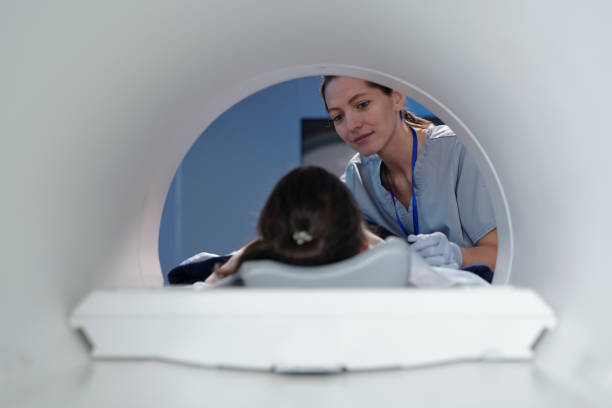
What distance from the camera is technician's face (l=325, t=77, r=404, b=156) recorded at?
190 cm

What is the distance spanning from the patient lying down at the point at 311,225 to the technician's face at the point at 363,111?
2.79 ft

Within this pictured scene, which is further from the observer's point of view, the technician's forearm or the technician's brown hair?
the technician's brown hair

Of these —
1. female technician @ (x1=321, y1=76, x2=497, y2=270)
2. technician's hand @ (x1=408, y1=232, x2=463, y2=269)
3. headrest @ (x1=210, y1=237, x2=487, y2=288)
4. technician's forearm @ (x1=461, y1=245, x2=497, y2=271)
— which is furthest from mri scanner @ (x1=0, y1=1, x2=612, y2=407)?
female technician @ (x1=321, y1=76, x2=497, y2=270)

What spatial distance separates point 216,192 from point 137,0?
3606 millimetres

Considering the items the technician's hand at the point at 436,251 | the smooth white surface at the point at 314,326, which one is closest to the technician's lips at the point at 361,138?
the technician's hand at the point at 436,251

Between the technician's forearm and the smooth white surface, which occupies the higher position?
the smooth white surface

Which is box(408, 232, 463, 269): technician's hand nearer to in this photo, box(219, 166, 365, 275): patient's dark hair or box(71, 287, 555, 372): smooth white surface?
box(219, 166, 365, 275): patient's dark hair

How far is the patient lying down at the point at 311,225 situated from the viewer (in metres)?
1.01

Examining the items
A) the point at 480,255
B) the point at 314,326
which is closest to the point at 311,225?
the point at 314,326

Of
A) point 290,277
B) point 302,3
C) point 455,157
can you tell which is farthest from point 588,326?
point 455,157

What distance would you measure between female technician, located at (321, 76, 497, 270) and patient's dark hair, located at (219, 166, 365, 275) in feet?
2.60

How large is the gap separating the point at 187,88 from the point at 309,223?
41 centimetres

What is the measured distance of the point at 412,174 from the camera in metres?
1.94

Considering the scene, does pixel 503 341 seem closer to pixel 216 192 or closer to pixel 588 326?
pixel 588 326
